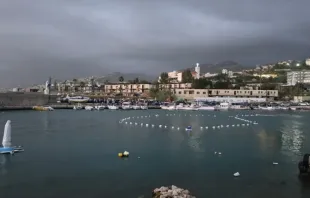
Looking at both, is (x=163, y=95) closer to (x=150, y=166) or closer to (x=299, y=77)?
(x=299, y=77)

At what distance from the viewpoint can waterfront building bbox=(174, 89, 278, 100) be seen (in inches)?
3912

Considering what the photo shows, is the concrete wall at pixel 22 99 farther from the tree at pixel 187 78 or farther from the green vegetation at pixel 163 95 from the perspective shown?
the tree at pixel 187 78

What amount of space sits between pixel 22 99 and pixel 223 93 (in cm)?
5331

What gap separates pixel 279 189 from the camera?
15297 mm

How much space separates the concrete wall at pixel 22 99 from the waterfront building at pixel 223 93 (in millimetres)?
37257

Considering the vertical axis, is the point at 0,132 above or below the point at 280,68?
below

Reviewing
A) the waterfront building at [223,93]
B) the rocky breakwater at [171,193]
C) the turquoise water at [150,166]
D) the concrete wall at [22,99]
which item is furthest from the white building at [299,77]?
the rocky breakwater at [171,193]

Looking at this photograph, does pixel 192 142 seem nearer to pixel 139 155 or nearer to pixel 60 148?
pixel 139 155

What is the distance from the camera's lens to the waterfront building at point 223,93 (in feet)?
326

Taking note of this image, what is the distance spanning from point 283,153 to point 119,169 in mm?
11683

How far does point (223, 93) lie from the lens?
330 feet

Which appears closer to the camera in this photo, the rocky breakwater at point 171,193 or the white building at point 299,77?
the rocky breakwater at point 171,193

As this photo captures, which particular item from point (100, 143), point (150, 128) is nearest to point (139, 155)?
point (100, 143)

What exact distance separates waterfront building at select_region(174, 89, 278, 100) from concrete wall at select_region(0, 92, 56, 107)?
37257 millimetres
